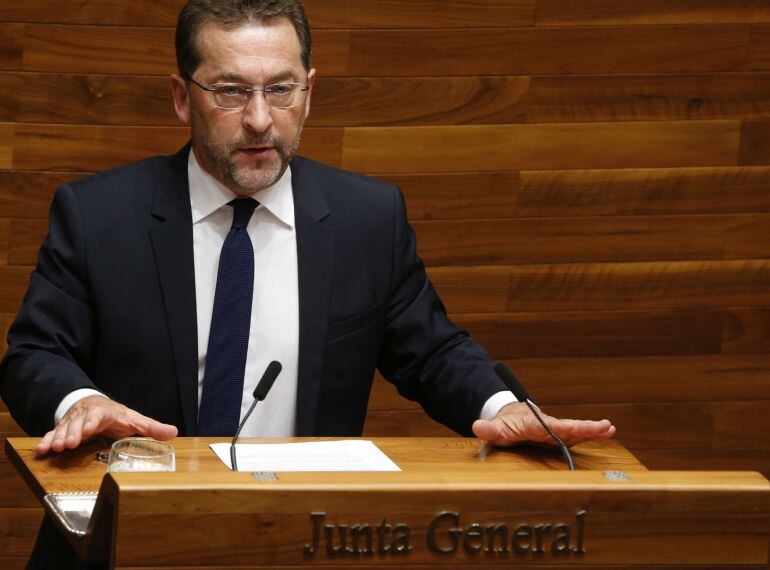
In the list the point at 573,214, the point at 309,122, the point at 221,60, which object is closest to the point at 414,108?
the point at 309,122

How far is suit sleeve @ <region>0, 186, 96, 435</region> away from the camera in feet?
5.08

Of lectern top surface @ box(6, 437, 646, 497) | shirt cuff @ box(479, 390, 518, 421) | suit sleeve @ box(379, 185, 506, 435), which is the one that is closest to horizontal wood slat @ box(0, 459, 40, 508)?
suit sleeve @ box(379, 185, 506, 435)

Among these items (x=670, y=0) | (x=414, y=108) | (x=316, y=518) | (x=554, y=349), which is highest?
(x=670, y=0)

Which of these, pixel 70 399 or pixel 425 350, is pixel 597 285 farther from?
pixel 70 399

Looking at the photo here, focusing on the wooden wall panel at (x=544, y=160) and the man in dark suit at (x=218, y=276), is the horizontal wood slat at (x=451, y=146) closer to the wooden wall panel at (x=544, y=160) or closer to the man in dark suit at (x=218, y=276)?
the wooden wall panel at (x=544, y=160)

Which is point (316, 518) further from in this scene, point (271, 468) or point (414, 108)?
point (414, 108)

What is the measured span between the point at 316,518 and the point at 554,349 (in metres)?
1.58

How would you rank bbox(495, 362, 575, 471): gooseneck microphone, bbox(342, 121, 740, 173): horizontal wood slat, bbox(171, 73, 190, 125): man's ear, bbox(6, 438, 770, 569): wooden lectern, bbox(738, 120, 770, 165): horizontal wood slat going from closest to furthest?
bbox(6, 438, 770, 569): wooden lectern, bbox(495, 362, 575, 471): gooseneck microphone, bbox(171, 73, 190, 125): man's ear, bbox(342, 121, 740, 173): horizontal wood slat, bbox(738, 120, 770, 165): horizontal wood slat

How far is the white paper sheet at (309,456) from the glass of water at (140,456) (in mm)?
86

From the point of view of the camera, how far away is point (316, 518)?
42.5 inches

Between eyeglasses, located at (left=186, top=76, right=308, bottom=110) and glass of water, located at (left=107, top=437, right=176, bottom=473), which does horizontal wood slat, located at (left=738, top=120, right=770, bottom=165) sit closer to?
eyeglasses, located at (left=186, top=76, right=308, bottom=110)

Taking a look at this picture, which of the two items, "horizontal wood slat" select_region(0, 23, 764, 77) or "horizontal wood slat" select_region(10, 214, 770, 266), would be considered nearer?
"horizontal wood slat" select_region(0, 23, 764, 77)

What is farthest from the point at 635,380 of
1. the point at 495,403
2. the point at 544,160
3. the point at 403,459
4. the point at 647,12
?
the point at 403,459

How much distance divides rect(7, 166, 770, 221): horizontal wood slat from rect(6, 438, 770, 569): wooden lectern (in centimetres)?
136
